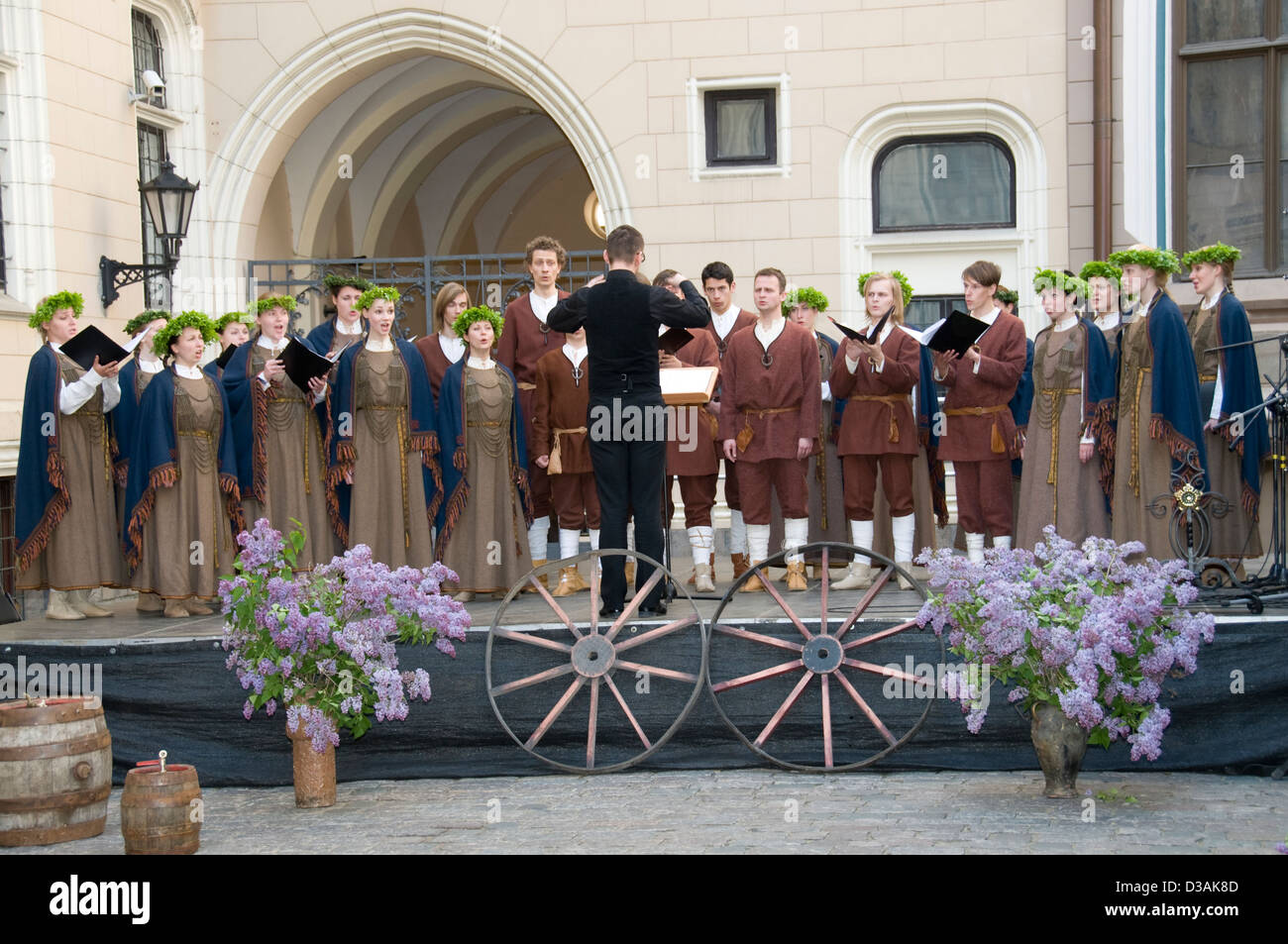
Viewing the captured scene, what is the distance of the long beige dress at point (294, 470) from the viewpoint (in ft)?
28.4

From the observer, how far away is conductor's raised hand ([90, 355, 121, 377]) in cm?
827

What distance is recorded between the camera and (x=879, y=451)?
8.22 meters

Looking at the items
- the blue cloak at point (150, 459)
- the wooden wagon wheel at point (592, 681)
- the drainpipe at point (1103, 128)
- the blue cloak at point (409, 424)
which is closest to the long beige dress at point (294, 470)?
the blue cloak at point (409, 424)

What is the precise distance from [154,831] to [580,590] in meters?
3.26

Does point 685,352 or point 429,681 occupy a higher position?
point 685,352

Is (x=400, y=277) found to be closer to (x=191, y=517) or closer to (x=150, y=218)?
(x=150, y=218)

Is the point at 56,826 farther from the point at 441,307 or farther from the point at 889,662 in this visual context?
the point at 441,307

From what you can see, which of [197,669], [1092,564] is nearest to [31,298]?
[197,669]

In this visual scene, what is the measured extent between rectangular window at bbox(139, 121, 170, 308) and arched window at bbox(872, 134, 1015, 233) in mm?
5277

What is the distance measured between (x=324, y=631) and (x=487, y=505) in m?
2.34

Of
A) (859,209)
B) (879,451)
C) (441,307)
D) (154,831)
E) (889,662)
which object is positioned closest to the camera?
(154,831)

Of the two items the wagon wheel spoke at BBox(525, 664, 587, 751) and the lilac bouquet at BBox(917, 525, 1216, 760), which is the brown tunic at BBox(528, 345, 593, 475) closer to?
the wagon wheel spoke at BBox(525, 664, 587, 751)

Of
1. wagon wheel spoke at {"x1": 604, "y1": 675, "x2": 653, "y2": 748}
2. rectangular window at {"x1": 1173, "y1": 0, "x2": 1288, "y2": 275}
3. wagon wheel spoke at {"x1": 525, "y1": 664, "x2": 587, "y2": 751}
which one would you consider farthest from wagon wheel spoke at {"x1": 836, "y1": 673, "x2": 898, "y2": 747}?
rectangular window at {"x1": 1173, "y1": 0, "x2": 1288, "y2": 275}

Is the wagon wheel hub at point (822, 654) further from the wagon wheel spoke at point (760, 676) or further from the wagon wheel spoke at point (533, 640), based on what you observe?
the wagon wheel spoke at point (533, 640)
